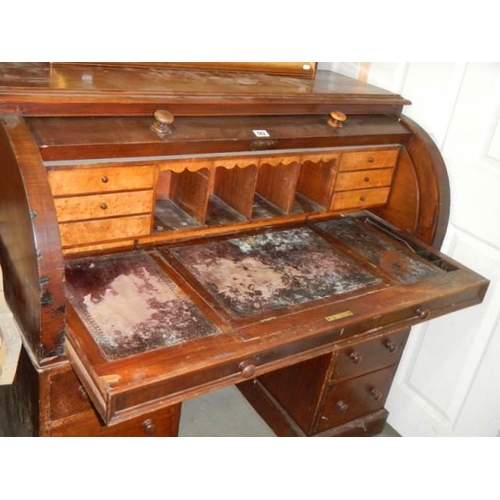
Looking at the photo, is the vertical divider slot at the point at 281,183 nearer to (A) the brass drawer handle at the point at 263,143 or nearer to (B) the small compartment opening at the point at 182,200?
(A) the brass drawer handle at the point at 263,143

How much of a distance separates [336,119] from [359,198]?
414 millimetres

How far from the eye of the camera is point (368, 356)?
7.69 feet

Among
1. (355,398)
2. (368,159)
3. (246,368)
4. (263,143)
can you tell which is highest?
(263,143)

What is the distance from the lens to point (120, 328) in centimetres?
155

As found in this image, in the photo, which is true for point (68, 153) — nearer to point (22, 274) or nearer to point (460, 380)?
point (22, 274)

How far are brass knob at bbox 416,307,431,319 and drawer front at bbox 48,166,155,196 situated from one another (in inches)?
39.9

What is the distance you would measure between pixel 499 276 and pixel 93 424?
1.63 meters

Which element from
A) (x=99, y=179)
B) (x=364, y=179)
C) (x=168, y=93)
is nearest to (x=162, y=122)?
(x=168, y=93)

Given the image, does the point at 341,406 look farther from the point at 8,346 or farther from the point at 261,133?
the point at 8,346

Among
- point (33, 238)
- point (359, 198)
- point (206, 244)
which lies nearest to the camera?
point (33, 238)

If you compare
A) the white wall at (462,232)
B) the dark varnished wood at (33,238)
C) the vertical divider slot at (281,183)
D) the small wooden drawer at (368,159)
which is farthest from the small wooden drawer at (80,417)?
the white wall at (462,232)

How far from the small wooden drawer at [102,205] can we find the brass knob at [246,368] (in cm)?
61

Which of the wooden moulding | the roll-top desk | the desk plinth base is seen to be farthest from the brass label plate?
the wooden moulding
